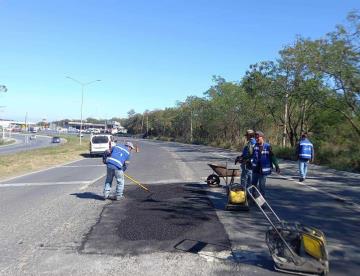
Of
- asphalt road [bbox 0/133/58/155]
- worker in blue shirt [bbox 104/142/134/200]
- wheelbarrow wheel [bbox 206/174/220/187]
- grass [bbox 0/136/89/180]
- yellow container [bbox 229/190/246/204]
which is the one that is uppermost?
worker in blue shirt [bbox 104/142/134/200]

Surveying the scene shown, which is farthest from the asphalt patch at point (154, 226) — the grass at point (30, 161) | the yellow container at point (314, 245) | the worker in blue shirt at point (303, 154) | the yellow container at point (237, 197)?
the grass at point (30, 161)

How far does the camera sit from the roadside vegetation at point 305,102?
31.6 m

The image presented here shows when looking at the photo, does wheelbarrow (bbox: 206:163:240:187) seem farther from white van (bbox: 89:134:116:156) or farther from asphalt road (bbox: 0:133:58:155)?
asphalt road (bbox: 0:133:58:155)

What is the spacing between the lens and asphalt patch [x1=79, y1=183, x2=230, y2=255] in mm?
7762

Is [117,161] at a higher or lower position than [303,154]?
lower

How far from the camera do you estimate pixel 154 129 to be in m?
136

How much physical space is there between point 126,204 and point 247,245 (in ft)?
15.8

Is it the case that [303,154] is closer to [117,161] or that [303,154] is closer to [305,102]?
[117,161]

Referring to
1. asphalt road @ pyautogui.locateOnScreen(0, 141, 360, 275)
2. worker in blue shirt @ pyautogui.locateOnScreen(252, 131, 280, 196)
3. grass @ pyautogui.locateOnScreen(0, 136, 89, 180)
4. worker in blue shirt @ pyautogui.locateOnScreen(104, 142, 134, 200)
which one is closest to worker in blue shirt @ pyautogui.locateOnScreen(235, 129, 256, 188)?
worker in blue shirt @ pyautogui.locateOnScreen(252, 131, 280, 196)

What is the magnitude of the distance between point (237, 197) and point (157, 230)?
2.57 meters

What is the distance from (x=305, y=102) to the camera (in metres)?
41.4

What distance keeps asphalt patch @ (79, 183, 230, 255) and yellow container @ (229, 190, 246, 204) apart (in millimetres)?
512

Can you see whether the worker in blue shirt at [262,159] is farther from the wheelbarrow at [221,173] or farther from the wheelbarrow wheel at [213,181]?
the wheelbarrow wheel at [213,181]

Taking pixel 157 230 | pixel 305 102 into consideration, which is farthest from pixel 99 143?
pixel 157 230
